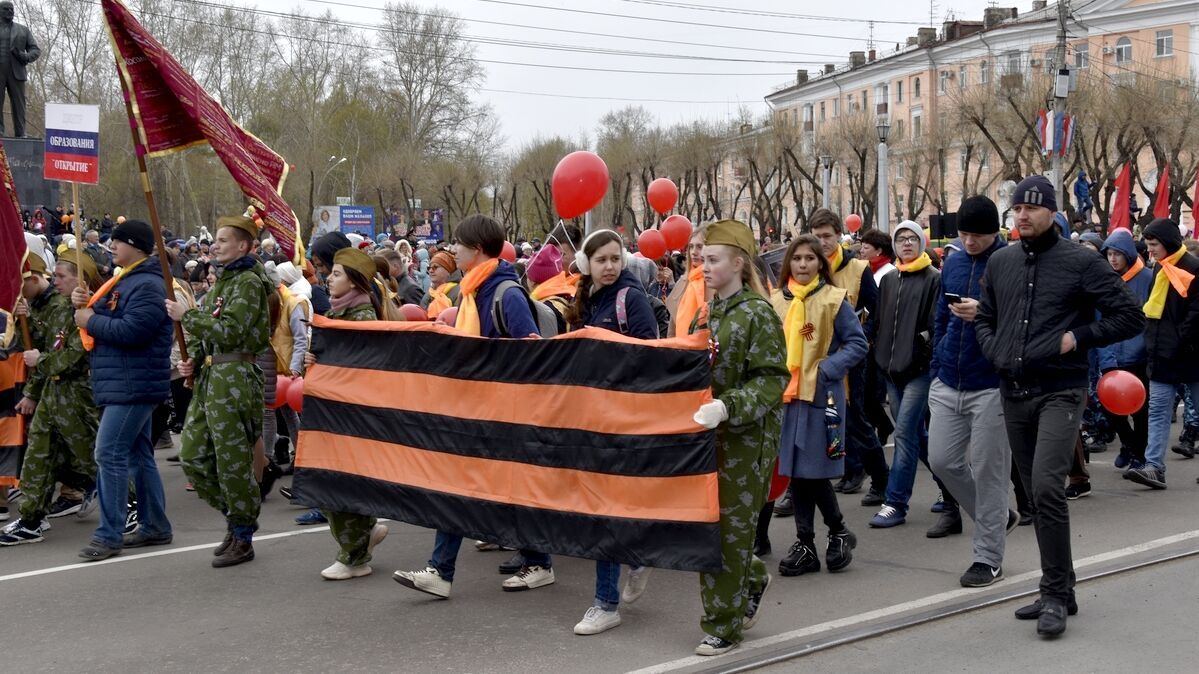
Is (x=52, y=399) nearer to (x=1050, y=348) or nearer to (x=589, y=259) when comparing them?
(x=589, y=259)

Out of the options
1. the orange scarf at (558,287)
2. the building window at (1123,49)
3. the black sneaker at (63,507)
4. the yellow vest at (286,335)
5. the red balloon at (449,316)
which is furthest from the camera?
the building window at (1123,49)

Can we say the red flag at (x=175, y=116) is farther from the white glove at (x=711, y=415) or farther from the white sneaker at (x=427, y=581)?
the white glove at (x=711, y=415)

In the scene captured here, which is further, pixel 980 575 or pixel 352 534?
pixel 352 534

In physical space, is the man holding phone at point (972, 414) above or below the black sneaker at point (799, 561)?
above

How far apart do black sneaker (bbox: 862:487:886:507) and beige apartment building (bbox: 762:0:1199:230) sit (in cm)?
4087

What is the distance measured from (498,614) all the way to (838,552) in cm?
194

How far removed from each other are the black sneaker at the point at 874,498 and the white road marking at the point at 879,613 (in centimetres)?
195

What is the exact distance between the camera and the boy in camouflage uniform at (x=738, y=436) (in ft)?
17.5

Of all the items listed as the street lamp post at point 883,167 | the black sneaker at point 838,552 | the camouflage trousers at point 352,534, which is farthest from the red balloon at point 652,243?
the street lamp post at point 883,167

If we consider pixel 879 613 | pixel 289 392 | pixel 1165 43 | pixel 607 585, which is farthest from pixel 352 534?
pixel 1165 43

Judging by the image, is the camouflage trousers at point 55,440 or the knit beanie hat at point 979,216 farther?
the camouflage trousers at point 55,440

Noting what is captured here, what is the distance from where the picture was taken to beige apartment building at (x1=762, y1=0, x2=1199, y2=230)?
57.3 meters

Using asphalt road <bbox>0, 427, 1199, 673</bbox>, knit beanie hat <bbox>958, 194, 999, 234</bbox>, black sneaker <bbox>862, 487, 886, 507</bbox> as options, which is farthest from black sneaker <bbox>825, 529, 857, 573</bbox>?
black sneaker <bbox>862, 487, 886, 507</bbox>

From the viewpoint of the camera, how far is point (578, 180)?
8.77m
